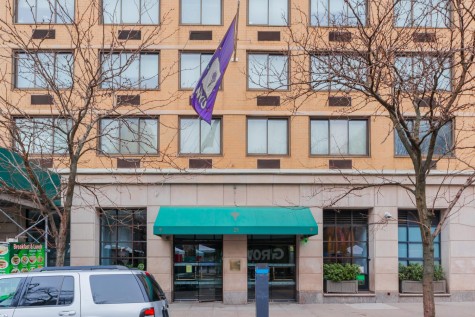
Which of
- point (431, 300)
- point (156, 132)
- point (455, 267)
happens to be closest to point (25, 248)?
point (156, 132)

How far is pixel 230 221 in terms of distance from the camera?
59.9ft

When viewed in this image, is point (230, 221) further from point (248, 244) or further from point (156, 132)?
point (156, 132)

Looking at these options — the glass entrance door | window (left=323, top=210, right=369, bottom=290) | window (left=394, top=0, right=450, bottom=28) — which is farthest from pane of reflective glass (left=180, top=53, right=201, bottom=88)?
window (left=394, top=0, right=450, bottom=28)

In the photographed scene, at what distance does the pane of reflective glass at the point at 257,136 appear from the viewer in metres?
19.7

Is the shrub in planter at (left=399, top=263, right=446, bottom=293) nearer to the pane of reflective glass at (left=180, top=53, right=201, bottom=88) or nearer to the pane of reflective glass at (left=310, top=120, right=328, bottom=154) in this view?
the pane of reflective glass at (left=310, top=120, right=328, bottom=154)

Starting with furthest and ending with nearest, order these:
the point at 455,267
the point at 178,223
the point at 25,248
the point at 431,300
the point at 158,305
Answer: the point at 455,267 → the point at 178,223 → the point at 25,248 → the point at 431,300 → the point at 158,305

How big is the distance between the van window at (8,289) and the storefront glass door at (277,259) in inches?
435

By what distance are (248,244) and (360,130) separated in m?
5.56

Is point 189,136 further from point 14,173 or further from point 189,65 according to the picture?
point 14,173

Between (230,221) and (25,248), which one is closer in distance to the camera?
(25,248)

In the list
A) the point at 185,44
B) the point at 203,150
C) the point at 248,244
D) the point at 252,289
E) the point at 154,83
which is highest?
the point at 185,44

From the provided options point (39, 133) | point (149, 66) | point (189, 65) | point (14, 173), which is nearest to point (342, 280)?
point (189, 65)

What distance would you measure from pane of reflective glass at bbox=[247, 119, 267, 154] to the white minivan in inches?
414

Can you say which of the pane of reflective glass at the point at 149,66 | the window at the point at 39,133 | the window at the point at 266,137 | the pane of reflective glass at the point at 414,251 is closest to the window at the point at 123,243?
the window at the point at 39,133
